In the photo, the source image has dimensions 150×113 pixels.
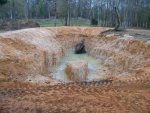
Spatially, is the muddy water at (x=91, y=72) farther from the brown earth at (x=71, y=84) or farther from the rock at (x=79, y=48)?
the rock at (x=79, y=48)

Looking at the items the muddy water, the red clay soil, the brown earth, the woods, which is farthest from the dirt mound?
the red clay soil

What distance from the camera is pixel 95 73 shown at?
80.2 feet

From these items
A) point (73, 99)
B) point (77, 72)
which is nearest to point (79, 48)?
point (77, 72)

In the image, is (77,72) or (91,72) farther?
(91,72)

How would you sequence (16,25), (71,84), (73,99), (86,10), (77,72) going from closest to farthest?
(73,99) → (71,84) → (77,72) → (16,25) → (86,10)

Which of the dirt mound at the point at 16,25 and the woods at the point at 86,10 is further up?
the woods at the point at 86,10

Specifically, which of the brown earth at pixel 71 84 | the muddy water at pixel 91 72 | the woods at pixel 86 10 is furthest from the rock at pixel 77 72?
the woods at pixel 86 10

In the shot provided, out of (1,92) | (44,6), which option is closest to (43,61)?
(1,92)

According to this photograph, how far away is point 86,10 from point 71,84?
83.8m

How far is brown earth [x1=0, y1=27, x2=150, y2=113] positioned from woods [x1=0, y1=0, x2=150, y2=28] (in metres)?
31.0

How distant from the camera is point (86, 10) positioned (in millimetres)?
99750

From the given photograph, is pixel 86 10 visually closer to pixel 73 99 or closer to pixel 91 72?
pixel 91 72

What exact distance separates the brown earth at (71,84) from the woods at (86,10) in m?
31.0

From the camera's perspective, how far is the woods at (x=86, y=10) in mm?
71781
